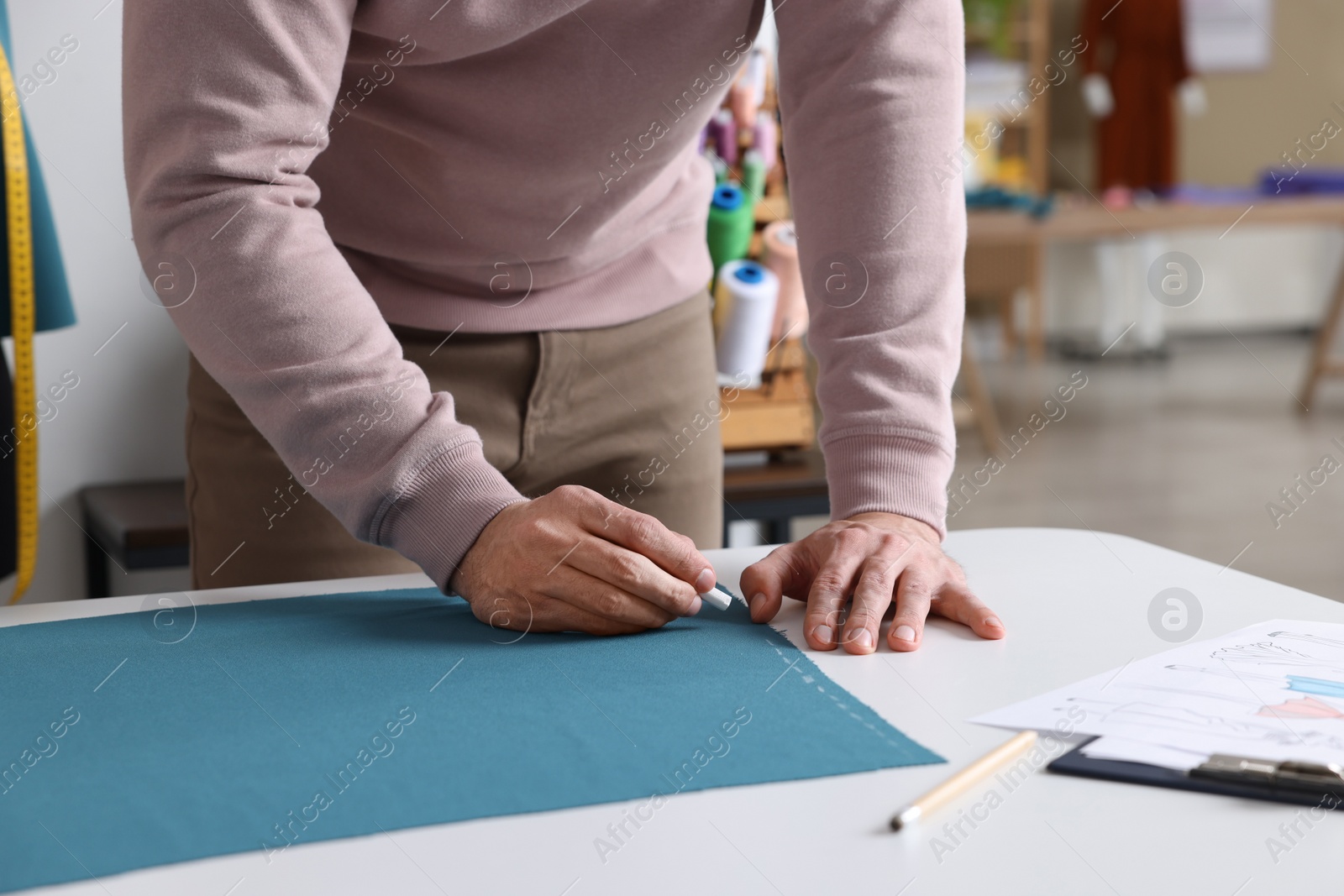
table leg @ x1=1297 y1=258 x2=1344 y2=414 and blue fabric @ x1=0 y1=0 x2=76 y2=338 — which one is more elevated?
A: blue fabric @ x1=0 y1=0 x2=76 y2=338

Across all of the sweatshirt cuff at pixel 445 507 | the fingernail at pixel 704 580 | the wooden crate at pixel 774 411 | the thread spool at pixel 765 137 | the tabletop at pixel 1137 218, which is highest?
the thread spool at pixel 765 137

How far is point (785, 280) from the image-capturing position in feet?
6.26

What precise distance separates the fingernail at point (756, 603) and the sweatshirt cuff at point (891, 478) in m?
0.14

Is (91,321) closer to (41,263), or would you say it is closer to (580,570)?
(41,263)

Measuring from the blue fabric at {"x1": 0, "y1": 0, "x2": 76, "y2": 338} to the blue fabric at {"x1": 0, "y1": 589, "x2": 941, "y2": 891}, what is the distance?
675 mm

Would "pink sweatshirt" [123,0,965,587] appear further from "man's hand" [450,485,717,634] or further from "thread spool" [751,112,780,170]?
"thread spool" [751,112,780,170]

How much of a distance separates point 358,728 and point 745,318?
49.3 inches

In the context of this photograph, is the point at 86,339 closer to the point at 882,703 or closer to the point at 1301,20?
the point at 882,703

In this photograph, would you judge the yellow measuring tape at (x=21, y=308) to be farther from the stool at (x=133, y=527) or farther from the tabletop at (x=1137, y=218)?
the tabletop at (x=1137, y=218)

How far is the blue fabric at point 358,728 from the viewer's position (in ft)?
1.68

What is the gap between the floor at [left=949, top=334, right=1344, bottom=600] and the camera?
3.06m

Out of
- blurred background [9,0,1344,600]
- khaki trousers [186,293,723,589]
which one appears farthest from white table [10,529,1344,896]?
blurred background [9,0,1344,600]

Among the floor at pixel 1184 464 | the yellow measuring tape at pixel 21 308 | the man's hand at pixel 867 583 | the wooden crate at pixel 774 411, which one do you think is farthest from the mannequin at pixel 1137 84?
the man's hand at pixel 867 583

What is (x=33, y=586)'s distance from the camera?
1.70m
